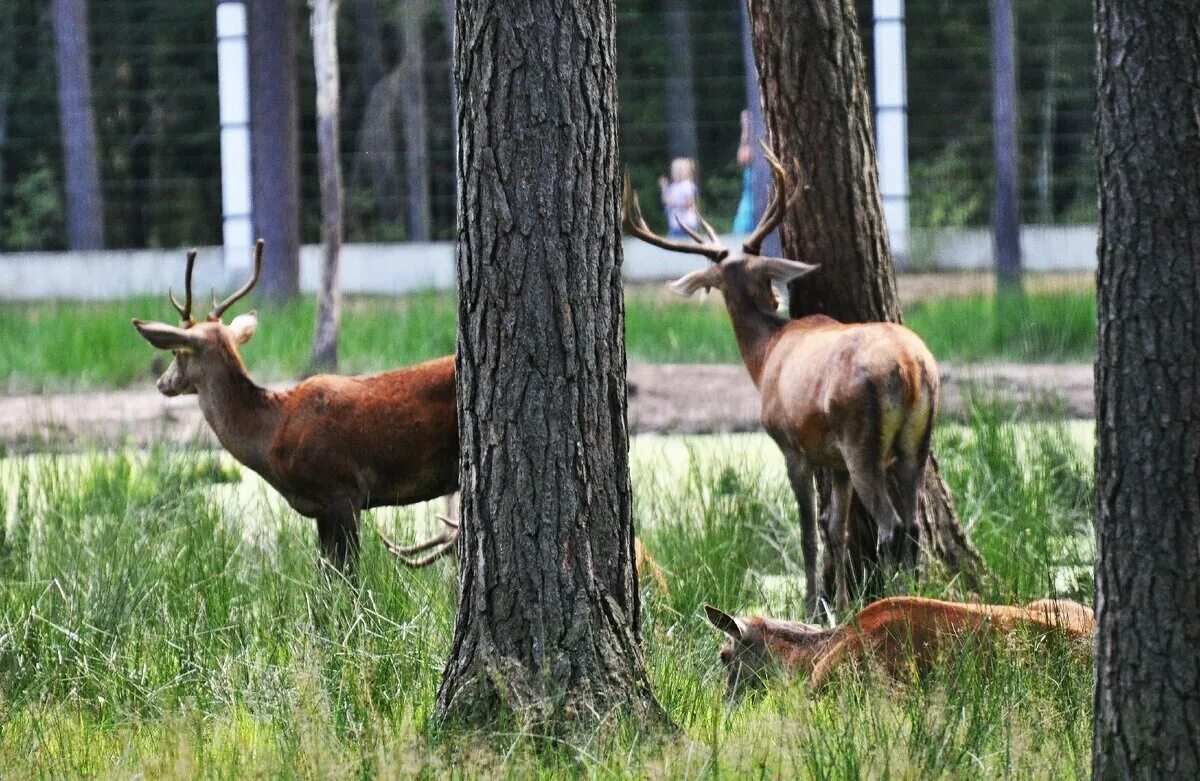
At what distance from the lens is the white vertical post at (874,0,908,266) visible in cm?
1320

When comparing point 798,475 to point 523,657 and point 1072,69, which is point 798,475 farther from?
point 1072,69

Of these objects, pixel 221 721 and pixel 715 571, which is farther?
pixel 715 571

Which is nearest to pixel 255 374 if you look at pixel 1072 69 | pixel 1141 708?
pixel 1141 708

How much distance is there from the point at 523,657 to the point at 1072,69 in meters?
16.9

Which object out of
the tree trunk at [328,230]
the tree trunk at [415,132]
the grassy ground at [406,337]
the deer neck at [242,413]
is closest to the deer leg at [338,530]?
the deer neck at [242,413]

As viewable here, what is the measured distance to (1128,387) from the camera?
3.60 metres

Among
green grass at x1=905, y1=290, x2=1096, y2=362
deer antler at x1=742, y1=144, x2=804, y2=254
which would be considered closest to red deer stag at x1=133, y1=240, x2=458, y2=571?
deer antler at x1=742, y1=144, x2=804, y2=254

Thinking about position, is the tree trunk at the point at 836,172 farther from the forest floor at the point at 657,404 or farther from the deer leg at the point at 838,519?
the forest floor at the point at 657,404

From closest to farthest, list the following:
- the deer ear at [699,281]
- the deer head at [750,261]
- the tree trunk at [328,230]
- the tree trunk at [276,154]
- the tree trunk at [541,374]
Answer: the tree trunk at [541,374]
the deer head at [750,261]
the deer ear at [699,281]
the tree trunk at [328,230]
the tree trunk at [276,154]

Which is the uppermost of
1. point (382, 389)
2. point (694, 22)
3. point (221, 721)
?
point (694, 22)

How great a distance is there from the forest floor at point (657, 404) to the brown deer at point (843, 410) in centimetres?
350

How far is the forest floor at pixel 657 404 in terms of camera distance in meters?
10.5

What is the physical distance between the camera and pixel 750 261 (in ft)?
23.1

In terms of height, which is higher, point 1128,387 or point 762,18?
point 762,18
